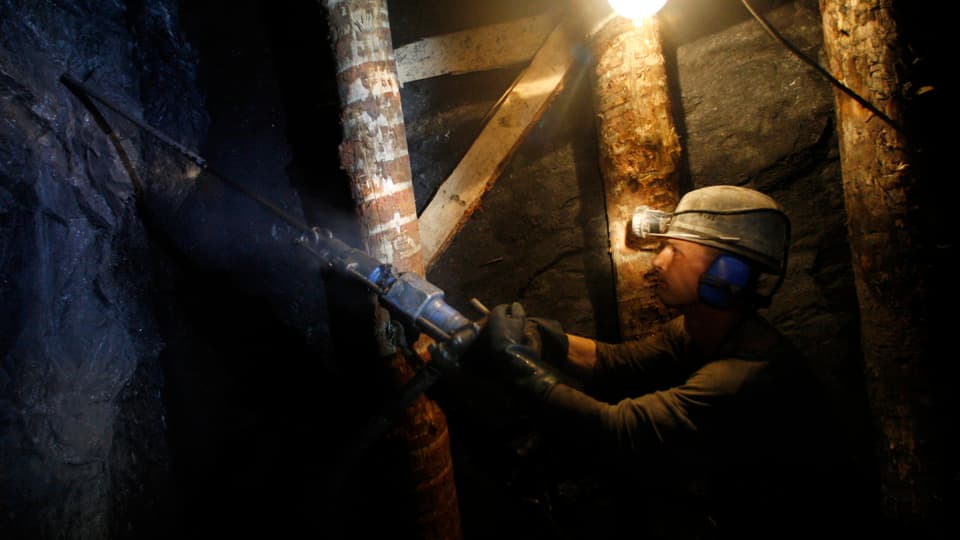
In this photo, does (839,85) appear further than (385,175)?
Yes

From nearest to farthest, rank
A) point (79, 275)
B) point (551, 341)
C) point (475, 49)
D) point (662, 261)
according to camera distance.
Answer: point (662, 261) < point (79, 275) < point (551, 341) < point (475, 49)

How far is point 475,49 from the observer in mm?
2801

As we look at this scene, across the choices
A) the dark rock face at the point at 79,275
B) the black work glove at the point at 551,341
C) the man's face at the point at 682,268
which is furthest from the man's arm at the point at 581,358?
the dark rock face at the point at 79,275

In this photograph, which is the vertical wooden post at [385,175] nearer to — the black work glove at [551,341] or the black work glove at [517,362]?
the black work glove at [517,362]

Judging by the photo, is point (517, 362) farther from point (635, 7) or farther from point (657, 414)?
point (635, 7)

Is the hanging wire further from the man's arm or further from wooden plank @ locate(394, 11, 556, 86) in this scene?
the man's arm

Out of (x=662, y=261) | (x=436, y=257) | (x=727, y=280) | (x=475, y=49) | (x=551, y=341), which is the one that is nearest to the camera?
(x=727, y=280)

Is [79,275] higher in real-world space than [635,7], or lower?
lower

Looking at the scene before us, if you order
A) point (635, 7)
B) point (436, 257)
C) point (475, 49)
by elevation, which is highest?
point (475, 49)

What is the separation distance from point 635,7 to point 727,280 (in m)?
1.34

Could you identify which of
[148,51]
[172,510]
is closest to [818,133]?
[148,51]

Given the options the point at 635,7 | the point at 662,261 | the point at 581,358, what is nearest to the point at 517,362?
the point at 581,358

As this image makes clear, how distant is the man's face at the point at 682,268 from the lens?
2.00m

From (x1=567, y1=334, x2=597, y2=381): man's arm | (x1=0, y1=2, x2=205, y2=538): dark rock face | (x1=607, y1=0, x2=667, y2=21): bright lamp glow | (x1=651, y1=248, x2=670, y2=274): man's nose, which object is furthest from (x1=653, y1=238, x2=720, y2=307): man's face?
(x1=0, y1=2, x2=205, y2=538): dark rock face
